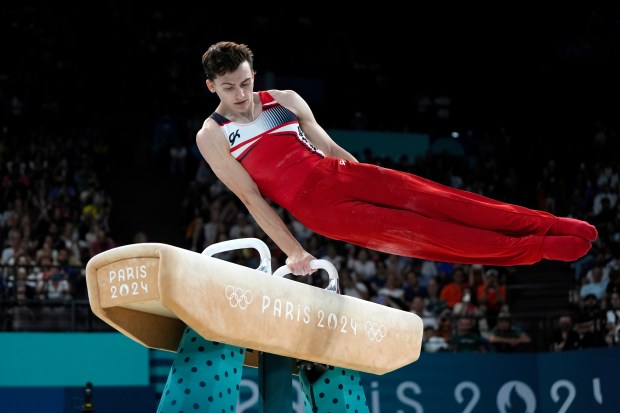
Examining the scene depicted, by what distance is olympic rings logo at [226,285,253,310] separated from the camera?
3.34 metres

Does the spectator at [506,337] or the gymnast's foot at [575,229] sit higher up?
the gymnast's foot at [575,229]

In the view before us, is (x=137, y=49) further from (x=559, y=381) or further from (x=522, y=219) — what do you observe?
Result: (x=522, y=219)

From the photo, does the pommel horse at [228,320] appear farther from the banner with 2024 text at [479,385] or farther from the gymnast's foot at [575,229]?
the banner with 2024 text at [479,385]

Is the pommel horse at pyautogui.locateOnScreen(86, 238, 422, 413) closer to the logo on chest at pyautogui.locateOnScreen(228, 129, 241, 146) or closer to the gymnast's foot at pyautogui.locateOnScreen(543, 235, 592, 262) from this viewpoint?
the logo on chest at pyautogui.locateOnScreen(228, 129, 241, 146)

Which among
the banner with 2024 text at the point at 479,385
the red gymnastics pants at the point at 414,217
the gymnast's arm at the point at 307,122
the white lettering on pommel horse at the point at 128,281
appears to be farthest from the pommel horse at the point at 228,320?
the banner with 2024 text at the point at 479,385

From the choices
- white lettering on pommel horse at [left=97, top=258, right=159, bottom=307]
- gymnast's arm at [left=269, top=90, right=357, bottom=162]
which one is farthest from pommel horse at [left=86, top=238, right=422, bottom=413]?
gymnast's arm at [left=269, top=90, right=357, bottom=162]

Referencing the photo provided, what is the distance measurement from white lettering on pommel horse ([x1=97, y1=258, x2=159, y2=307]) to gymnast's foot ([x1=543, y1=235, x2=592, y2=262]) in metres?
1.66

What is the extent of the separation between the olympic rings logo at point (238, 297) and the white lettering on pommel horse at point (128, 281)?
30 cm

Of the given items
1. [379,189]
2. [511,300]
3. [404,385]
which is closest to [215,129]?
[379,189]

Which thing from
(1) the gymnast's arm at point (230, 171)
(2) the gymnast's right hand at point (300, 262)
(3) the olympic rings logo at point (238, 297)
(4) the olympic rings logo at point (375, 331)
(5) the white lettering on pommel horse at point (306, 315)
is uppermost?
(1) the gymnast's arm at point (230, 171)

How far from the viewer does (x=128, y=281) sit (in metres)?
3.28

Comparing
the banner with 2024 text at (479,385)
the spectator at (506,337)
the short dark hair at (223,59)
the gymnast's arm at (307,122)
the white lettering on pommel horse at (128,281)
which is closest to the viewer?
the white lettering on pommel horse at (128,281)

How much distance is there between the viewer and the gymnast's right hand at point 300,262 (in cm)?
383

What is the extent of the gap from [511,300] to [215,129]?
9346mm
